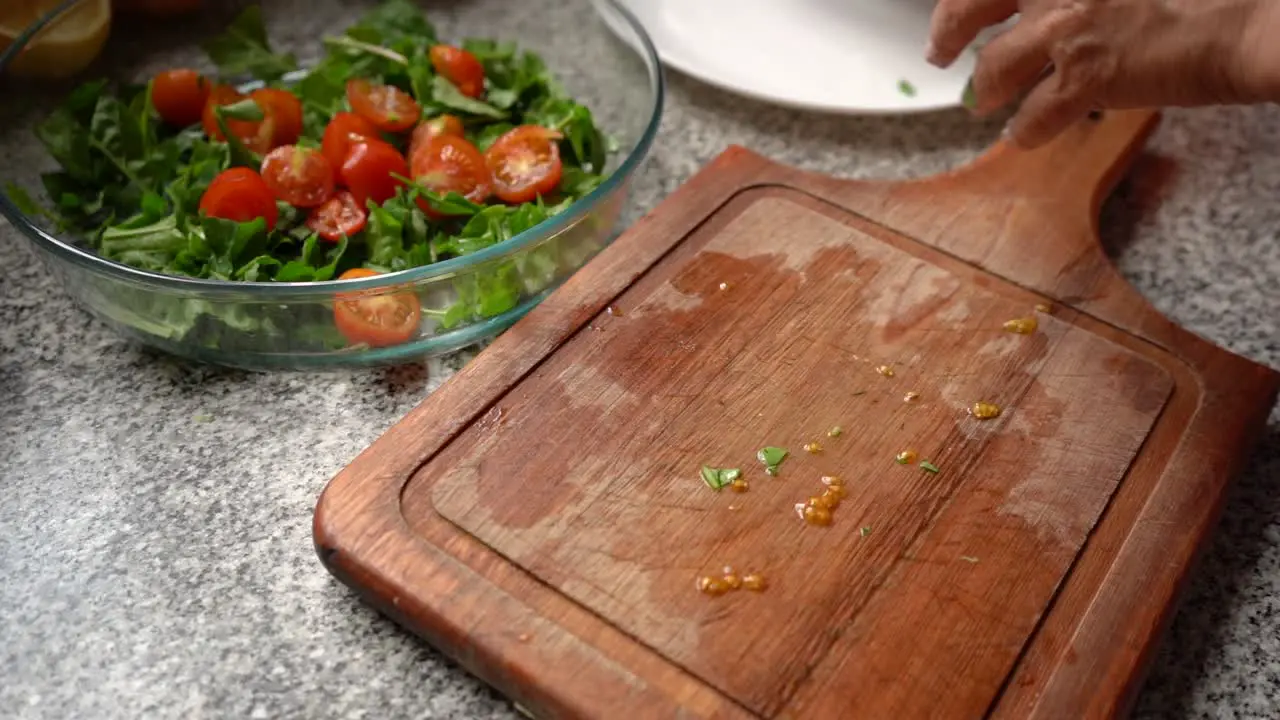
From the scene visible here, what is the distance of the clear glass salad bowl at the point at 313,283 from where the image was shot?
36.4 inches

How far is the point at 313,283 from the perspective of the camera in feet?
2.96

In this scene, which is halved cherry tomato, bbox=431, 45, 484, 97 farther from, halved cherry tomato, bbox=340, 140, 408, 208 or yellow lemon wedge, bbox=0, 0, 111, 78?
yellow lemon wedge, bbox=0, 0, 111, 78

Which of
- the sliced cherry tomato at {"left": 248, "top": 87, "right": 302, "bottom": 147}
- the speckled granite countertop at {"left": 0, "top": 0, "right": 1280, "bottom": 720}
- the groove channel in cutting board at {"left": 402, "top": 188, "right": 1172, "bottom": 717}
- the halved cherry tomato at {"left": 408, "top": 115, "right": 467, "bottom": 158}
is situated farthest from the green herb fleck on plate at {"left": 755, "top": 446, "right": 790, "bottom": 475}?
the sliced cherry tomato at {"left": 248, "top": 87, "right": 302, "bottom": 147}

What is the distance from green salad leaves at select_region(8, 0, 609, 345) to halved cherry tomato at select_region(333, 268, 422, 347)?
0.06ft

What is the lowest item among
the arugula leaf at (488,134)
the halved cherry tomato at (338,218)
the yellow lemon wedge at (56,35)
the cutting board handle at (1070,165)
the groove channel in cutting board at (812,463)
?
the groove channel in cutting board at (812,463)

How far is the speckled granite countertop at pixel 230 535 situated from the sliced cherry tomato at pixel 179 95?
15 cm

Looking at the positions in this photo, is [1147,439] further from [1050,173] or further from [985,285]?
[1050,173]

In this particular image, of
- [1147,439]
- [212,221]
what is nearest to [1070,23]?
[1147,439]

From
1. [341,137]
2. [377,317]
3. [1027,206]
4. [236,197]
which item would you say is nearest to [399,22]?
[341,137]

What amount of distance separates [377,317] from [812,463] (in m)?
0.39

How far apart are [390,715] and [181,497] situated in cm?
27

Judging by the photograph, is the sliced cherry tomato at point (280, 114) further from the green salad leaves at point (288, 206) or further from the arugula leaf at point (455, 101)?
the arugula leaf at point (455, 101)

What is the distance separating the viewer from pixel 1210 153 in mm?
1372

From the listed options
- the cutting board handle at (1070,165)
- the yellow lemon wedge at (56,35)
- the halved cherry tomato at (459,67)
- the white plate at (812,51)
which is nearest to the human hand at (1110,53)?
the cutting board handle at (1070,165)
